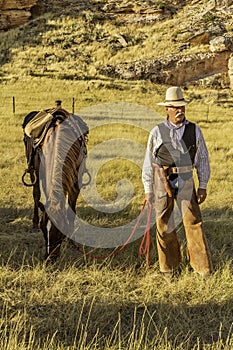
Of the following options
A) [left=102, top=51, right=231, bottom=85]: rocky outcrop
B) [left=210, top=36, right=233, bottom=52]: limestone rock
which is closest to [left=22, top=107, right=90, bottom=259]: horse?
[left=102, top=51, right=231, bottom=85]: rocky outcrop

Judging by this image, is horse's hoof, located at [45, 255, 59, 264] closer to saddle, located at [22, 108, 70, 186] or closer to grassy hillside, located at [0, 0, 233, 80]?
saddle, located at [22, 108, 70, 186]

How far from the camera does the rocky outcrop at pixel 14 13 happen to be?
3997cm

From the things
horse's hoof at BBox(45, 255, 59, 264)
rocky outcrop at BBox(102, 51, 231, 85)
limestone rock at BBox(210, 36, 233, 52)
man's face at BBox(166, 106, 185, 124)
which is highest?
limestone rock at BBox(210, 36, 233, 52)

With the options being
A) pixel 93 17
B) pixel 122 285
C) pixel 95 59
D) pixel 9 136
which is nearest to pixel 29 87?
pixel 95 59

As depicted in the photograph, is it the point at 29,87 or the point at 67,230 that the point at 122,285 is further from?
the point at 29,87

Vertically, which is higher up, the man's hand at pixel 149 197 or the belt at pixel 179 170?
the belt at pixel 179 170

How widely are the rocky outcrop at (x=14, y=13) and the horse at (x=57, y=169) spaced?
127 feet

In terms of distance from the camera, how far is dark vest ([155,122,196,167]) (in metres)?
4.14

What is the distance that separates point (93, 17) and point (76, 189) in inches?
1501

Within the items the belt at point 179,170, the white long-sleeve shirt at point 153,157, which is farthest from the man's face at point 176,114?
the belt at point 179,170

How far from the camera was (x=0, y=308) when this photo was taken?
3.67m

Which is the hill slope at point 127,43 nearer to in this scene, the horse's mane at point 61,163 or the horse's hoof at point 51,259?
the horse's mane at point 61,163

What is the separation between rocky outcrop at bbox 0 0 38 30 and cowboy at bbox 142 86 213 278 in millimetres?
41154

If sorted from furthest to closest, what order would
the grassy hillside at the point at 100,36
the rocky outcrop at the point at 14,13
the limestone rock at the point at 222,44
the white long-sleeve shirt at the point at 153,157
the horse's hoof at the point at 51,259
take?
the rocky outcrop at the point at 14,13 < the grassy hillside at the point at 100,36 < the limestone rock at the point at 222,44 < the horse's hoof at the point at 51,259 < the white long-sleeve shirt at the point at 153,157
